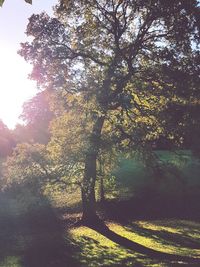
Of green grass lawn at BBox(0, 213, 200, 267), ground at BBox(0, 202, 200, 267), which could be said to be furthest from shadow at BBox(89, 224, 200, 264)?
green grass lawn at BBox(0, 213, 200, 267)

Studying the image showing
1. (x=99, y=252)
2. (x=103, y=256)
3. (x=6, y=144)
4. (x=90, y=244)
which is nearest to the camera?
(x=103, y=256)

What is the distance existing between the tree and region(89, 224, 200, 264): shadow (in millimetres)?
3088

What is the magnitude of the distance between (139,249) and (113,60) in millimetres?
11298

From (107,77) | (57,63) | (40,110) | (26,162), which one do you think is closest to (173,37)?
(107,77)

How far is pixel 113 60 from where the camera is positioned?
85.0 ft

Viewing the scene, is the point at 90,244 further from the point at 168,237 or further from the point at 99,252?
the point at 168,237

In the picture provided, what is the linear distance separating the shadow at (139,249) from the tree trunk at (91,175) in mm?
1021

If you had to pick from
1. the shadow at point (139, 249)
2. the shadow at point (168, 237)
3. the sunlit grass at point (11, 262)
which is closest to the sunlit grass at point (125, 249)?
the shadow at point (168, 237)

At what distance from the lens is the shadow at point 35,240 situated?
789 inches

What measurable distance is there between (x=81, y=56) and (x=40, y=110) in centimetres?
7078

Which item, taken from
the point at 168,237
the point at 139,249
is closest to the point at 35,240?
the point at 139,249

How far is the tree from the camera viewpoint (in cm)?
2514

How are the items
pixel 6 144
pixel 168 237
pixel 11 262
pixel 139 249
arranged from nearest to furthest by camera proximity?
pixel 11 262
pixel 139 249
pixel 168 237
pixel 6 144

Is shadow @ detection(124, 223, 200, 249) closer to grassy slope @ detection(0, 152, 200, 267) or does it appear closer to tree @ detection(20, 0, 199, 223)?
grassy slope @ detection(0, 152, 200, 267)
